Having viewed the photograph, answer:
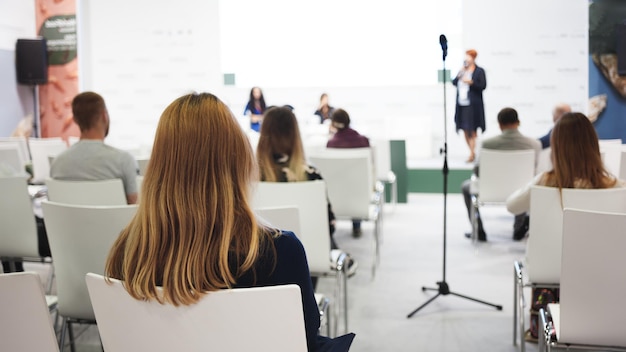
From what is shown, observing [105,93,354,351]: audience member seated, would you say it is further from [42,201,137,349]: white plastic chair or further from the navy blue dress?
the navy blue dress

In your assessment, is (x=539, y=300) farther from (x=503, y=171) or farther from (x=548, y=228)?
(x=503, y=171)

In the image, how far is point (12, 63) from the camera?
422 inches

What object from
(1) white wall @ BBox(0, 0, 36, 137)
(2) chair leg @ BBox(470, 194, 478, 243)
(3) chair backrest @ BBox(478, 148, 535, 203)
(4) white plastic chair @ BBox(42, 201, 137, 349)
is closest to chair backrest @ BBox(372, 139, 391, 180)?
(2) chair leg @ BBox(470, 194, 478, 243)

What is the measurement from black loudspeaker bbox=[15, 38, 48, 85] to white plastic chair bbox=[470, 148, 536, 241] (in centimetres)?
823

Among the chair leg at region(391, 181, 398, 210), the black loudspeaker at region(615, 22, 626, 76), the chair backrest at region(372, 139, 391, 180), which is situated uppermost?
the black loudspeaker at region(615, 22, 626, 76)

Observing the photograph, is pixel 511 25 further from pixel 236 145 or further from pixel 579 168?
pixel 236 145

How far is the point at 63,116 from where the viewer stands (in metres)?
11.5

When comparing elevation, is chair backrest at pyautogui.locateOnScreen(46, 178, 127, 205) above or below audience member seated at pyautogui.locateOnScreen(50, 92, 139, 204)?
below

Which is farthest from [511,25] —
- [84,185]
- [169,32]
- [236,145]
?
[236,145]

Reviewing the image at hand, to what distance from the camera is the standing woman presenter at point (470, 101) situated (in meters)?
9.15

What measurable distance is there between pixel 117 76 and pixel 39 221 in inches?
345

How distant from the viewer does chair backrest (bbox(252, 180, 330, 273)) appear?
3.12 m

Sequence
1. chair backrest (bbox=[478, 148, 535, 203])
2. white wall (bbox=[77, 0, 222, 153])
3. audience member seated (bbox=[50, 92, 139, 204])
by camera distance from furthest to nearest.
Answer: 1. white wall (bbox=[77, 0, 222, 153])
2. chair backrest (bbox=[478, 148, 535, 203])
3. audience member seated (bbox=[50, 92, 139, 204])

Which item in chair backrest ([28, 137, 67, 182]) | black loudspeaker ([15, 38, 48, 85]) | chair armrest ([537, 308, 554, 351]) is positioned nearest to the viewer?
chair armrest ([537, 308, 554, 351])
